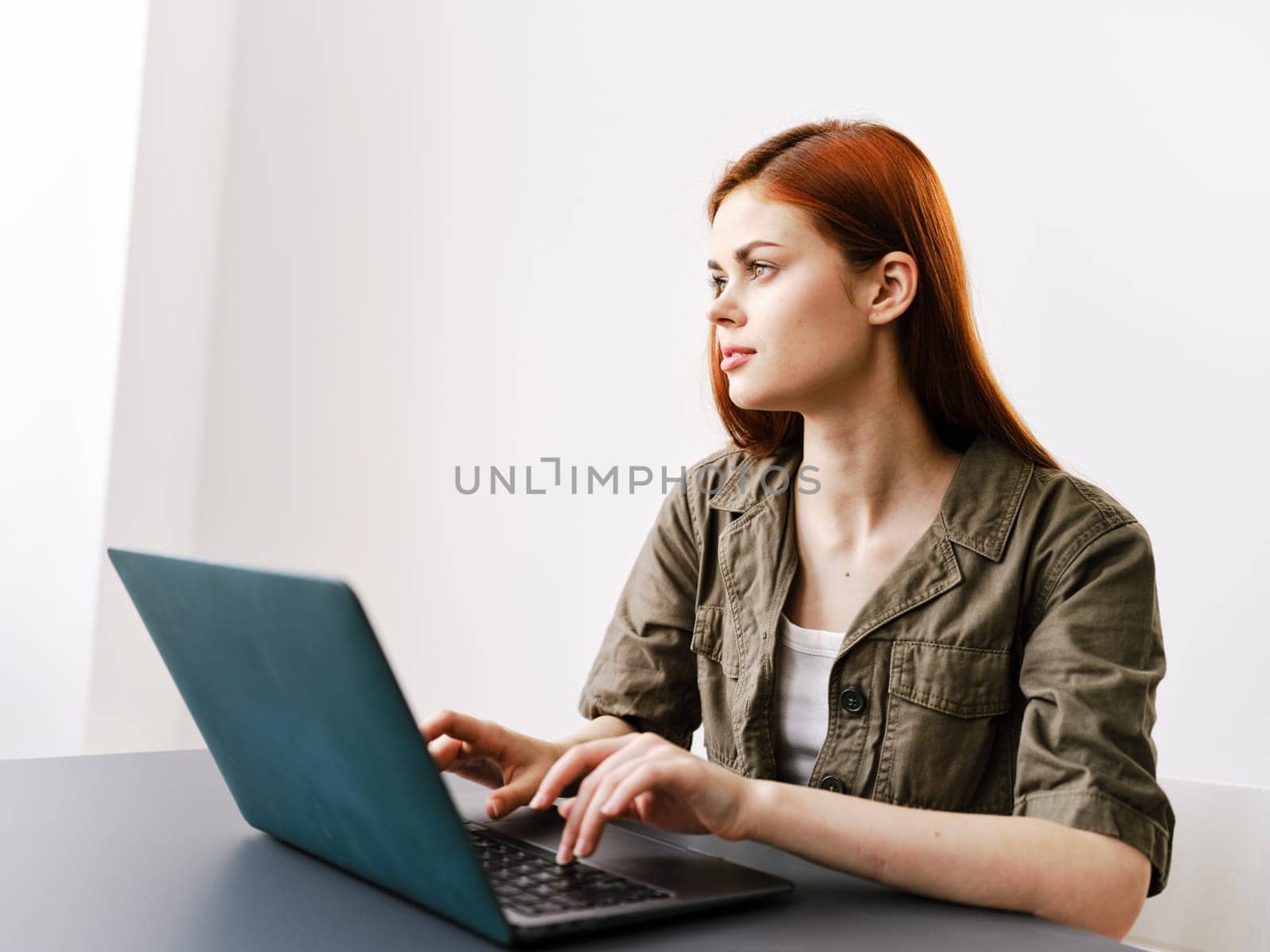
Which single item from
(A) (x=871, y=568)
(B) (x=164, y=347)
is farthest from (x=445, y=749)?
(B) (x=164, y=347)

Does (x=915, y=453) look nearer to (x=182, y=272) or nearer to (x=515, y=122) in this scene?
(x=515, y=122)

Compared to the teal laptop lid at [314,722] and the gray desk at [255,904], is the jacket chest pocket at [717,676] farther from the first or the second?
the teal laptop lid at [314,722]

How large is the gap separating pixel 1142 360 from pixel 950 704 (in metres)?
0.80

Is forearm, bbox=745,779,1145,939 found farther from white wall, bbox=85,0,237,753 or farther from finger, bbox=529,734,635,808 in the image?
white wall, bbox=85,0,237,753

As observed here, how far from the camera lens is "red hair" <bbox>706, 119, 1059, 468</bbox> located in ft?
4.04

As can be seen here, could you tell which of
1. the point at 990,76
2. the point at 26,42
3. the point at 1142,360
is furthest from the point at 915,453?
the point at 26,42

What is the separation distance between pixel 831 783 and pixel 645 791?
1.55ft

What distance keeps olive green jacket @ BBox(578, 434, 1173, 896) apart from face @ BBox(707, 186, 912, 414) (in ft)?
0.46

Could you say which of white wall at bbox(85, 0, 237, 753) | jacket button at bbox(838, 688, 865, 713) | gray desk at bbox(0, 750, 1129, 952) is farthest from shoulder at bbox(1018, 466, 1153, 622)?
white wall at bbox(85, 0, 237, 753)

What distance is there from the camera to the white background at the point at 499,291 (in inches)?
64.8

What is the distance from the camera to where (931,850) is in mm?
753

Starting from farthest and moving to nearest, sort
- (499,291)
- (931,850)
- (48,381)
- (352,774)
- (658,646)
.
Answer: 1. (499,291)
2. (48,381)
3. (658,646)
4. (931,850)
5. (352,774)

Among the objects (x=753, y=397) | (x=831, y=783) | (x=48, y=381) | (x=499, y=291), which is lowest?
(x=831, y=783)

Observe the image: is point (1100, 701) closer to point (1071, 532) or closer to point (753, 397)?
point (1071, 532)
